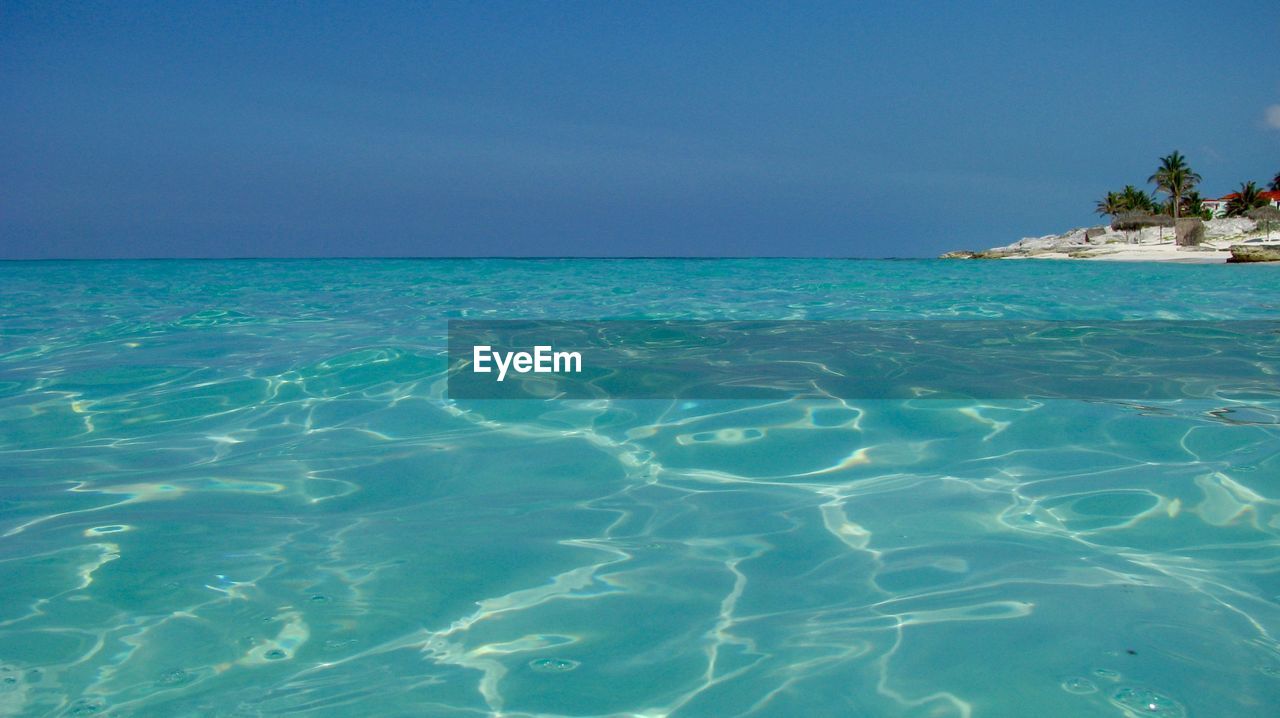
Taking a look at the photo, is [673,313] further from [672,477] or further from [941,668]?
[941,668]

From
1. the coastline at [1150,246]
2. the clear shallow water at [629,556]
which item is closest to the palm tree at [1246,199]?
the coastline at [1150,246]

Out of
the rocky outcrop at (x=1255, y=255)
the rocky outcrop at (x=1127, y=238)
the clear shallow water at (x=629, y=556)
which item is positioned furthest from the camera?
the rocky outcrop at (x=1127, y=238)

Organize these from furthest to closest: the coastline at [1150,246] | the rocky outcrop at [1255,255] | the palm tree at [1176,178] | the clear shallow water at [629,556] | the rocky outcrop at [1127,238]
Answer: the palm tree at [1176,178] → the rocky outcrop at [1127,238] → the coastline at [1150,246] → the rocky outcrop at [1255,255] → the clear shallow water at [629,556]

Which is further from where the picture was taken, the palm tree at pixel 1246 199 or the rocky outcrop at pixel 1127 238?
the palm tree at pixel 1246 199

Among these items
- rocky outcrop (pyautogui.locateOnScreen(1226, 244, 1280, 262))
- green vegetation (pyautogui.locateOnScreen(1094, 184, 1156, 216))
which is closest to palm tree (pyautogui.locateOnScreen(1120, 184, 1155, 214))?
green vegetation (pyautogui.locateOnScreen(1094, 184, 1156, 216))

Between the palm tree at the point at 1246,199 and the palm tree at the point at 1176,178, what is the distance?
3581mm

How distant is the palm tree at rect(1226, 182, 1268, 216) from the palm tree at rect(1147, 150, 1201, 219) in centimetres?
358

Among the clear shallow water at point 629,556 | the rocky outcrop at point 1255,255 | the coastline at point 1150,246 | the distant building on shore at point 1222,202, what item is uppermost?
the distant building on shore at point 1222,202

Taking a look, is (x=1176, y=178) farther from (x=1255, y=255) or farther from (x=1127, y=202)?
(x=1255, y=255)

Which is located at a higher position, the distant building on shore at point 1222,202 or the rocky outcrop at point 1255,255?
the distant building on shore at point 1222,202

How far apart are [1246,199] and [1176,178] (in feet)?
18.3

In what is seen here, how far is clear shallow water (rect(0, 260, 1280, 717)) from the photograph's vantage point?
5.60 ft

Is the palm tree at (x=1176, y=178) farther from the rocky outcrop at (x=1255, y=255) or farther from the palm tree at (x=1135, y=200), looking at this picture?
the rocky outcrop at (x=1255, y=255)

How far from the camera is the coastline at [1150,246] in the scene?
30234mm
